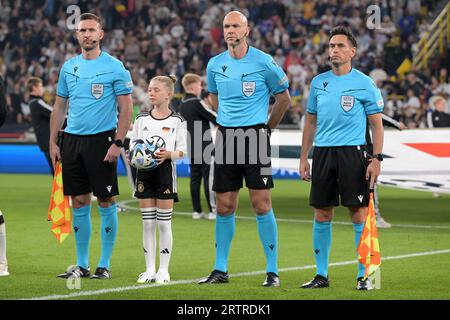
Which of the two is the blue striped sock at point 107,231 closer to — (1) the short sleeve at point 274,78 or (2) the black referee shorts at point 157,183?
(2) the black referee shorts at point 157,183

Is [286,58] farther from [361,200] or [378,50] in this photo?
[361,200]

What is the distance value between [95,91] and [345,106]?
87.1 inches

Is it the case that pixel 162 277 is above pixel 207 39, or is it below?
below

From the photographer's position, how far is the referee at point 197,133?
49.0 ft

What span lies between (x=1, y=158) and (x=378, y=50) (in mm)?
9792

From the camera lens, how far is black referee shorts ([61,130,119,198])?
9508 mm

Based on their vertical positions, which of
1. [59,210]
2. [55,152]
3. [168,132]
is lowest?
[59,210]

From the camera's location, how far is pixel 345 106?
873 cm

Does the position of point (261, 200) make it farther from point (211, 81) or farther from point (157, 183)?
point (211, 81)

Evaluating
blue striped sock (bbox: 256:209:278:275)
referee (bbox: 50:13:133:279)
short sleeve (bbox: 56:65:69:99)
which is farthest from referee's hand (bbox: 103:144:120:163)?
blue striped sock (bbox: 256:209:278:275)

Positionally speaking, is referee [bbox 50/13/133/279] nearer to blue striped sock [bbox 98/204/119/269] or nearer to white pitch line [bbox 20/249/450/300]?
blue striped sock [bbox 98/204/119/269]

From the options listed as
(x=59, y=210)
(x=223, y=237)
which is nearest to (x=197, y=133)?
(x=59, y=210)

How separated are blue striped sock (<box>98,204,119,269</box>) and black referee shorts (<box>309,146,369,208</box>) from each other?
1.89 meters
